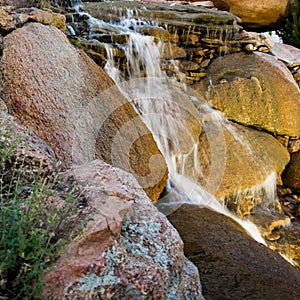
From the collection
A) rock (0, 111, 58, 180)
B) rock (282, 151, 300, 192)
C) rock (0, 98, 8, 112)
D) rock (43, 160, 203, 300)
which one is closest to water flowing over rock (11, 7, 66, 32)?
rock (0, 98, 8, 112)

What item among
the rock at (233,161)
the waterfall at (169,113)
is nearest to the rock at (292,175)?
the rock at (233,161)

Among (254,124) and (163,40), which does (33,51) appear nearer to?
(163,40)

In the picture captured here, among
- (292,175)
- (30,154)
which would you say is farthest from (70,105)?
(292,175)

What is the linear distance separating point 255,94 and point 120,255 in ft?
15.9

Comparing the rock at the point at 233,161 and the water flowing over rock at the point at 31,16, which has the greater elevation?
the water flowing over rock at the point at 31,16

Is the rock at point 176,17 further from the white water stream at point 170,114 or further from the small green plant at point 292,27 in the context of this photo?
the small green plant at point 292,27

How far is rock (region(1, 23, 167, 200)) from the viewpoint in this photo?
101 inches

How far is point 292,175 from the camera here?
18.8 feet

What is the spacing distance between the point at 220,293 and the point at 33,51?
2.02 m

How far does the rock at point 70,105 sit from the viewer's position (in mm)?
2566

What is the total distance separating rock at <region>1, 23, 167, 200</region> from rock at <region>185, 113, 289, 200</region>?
59.2 inches

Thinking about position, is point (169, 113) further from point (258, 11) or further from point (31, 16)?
point (258, 11)

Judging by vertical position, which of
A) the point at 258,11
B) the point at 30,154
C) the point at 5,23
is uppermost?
the point at 5,23

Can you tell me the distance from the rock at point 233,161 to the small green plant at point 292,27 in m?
4.88
